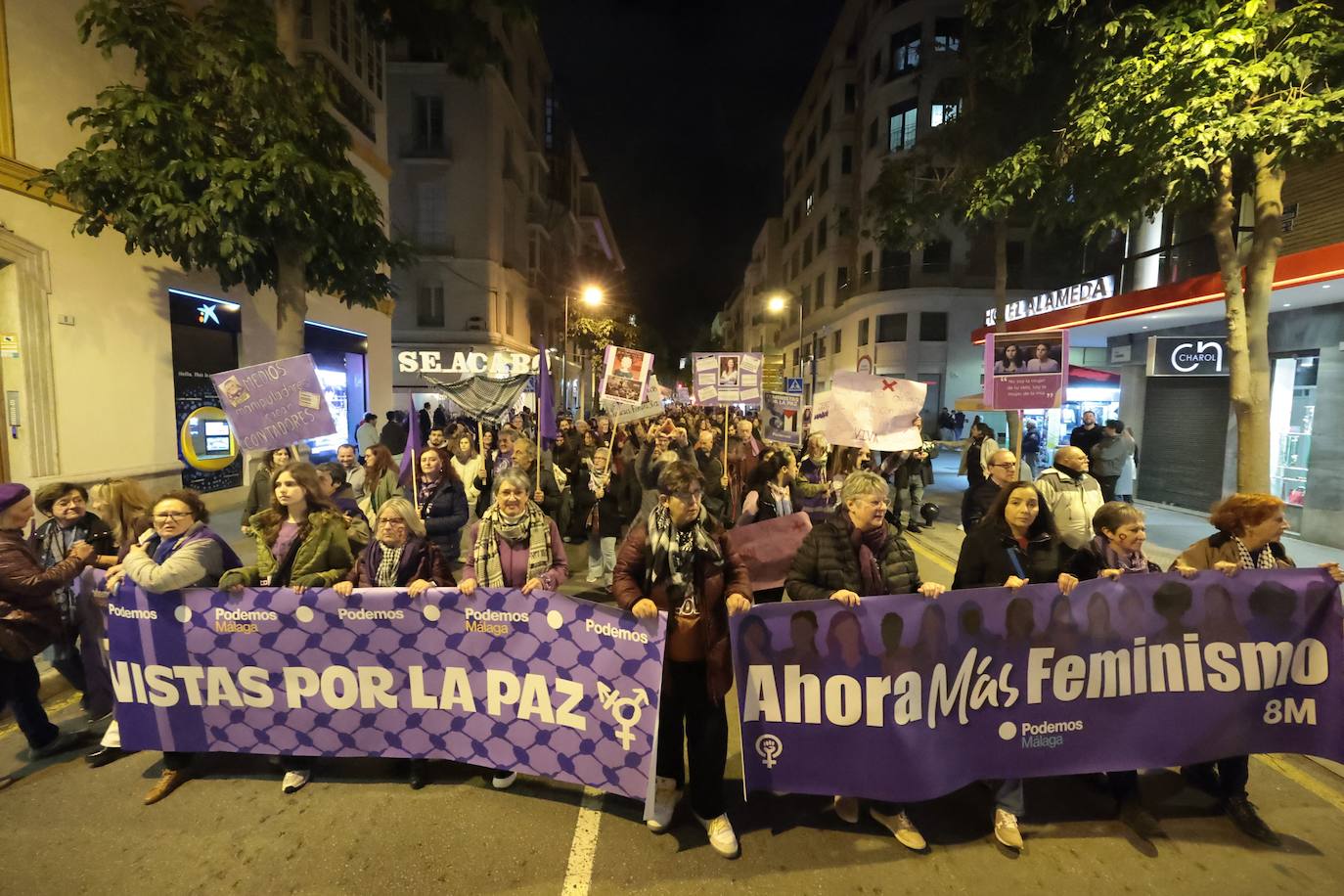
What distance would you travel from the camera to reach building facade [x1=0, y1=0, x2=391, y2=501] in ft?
25.5

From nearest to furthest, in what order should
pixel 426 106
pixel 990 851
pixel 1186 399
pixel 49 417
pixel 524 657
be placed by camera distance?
pixel 990 851 → pixel 524 657 → pixel 49 417 → pixel 1186 399 → pixel 426 106

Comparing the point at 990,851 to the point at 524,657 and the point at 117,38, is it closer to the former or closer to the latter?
the point at 524,657

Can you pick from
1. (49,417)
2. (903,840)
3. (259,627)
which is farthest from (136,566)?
(49,417)

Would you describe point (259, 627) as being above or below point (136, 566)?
below

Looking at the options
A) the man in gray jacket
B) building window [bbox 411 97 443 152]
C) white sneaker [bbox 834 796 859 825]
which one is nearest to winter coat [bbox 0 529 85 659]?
white sneaker [bbox 834 796 859 825]

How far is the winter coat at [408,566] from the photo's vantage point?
3.67m

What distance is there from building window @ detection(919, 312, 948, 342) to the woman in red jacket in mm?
32955

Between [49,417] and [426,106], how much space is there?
2450 cm

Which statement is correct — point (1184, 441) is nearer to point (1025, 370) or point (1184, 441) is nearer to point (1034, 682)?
point (1025, 370)

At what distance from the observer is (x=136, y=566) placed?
11.3ft

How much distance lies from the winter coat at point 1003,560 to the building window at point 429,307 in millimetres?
28283

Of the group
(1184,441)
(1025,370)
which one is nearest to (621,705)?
(1025,370)

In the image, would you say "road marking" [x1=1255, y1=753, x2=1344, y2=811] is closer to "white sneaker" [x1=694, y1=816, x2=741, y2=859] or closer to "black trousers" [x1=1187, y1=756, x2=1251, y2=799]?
"black trousers" [x1=1187, y1=756, x2=1251, y2=799]

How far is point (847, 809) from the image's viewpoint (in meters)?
3.39
